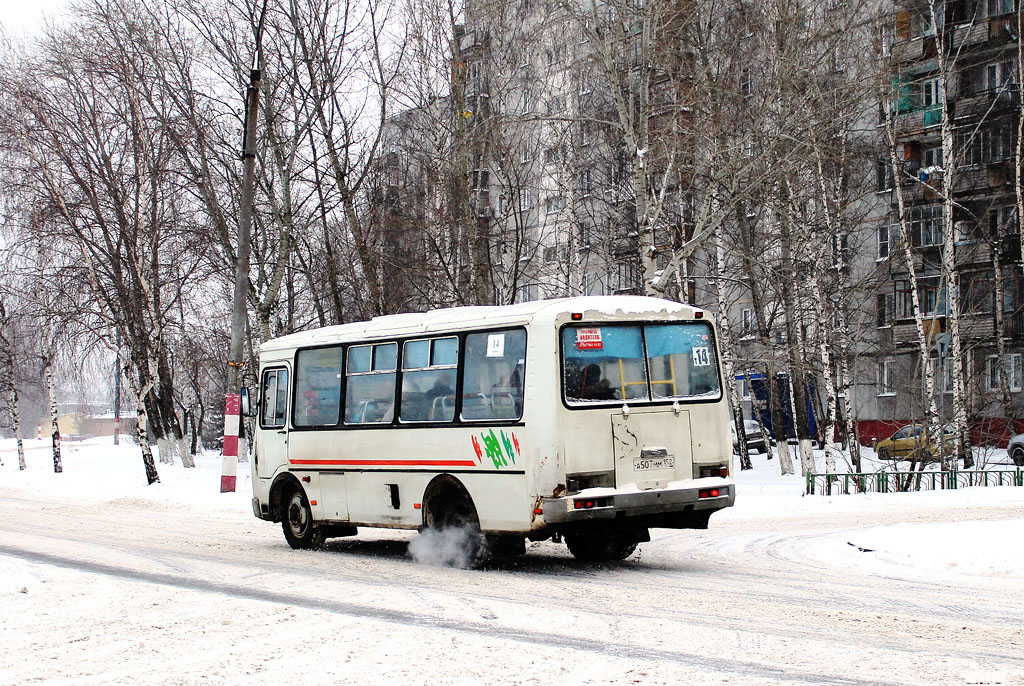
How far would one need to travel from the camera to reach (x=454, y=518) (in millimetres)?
13758

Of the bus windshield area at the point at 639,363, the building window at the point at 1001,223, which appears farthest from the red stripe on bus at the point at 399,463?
the building window at the point at 1001,223

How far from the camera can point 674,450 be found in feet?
42.6

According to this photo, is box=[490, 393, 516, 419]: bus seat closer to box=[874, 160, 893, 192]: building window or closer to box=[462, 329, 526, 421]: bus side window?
box=[462, 329, 526, 421]: bus side window

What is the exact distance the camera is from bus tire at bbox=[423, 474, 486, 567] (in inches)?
528

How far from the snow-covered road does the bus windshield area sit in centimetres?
183

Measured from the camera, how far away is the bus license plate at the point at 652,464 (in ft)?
41.8

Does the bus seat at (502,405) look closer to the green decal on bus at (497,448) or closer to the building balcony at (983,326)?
the green decal on bus at (497,448)

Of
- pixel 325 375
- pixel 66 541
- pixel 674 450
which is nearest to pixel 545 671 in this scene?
pixel 674 450

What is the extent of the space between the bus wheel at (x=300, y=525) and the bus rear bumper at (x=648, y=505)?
16.5 ft

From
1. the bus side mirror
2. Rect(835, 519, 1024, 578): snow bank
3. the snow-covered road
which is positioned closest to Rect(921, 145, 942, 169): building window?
Rect(835, 519, 1024, 578): snow bank

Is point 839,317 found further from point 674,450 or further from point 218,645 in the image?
point 218,645

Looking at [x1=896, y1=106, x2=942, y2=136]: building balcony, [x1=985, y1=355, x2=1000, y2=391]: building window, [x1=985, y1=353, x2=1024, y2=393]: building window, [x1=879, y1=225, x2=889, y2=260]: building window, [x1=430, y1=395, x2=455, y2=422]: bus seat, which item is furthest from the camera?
[x1=879, y1=225, x2=889, y2=260]: building window

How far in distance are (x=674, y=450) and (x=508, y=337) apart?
2065 millimetres

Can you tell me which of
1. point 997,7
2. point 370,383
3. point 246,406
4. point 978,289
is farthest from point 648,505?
point 997,7
